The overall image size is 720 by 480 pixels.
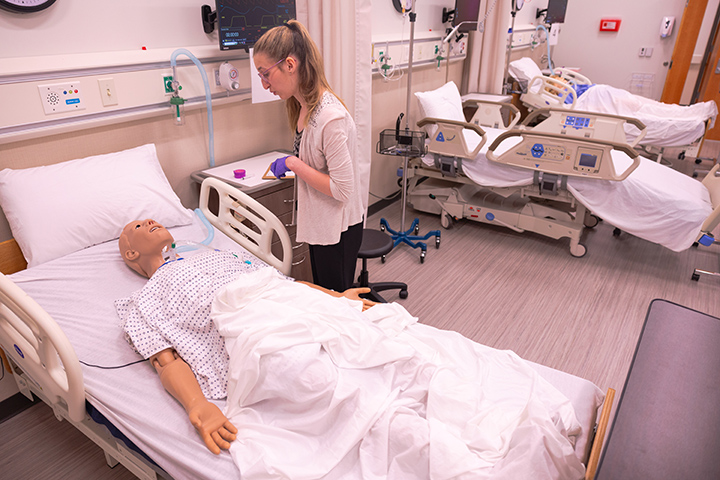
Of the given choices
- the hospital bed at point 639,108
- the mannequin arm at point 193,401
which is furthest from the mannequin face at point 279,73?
the hospital bed at point 639,108

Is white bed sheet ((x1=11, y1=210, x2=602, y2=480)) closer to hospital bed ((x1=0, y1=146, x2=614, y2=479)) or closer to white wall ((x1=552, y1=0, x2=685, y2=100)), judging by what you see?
hospital bed ((x1=0, y1=146, x2=614, y2=479))

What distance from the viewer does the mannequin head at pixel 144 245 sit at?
1.78 meters

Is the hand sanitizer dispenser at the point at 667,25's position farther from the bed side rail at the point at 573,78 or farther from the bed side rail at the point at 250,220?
the bed side rail at the point at 250,220

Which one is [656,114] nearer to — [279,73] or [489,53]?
[489,53]

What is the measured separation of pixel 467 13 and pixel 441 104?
1130mm

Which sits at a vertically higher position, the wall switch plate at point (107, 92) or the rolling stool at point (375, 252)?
the wall switch plate at point (107, 92)

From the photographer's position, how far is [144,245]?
1.78m

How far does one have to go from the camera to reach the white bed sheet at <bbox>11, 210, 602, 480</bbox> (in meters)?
1.26

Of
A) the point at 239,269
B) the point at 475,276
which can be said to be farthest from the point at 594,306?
the point at 239,269

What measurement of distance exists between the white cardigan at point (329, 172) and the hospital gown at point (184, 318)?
1.24ft

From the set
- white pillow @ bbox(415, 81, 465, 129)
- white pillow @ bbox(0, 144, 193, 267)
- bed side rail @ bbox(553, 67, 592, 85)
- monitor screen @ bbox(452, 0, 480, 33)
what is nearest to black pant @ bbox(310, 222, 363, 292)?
white pillow @ bbox(0, 144, 193, 267)

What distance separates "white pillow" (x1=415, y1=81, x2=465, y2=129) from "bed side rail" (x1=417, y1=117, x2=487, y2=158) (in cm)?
15

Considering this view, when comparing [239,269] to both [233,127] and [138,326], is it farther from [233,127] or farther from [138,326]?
[233,127]

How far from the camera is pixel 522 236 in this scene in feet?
12.1
